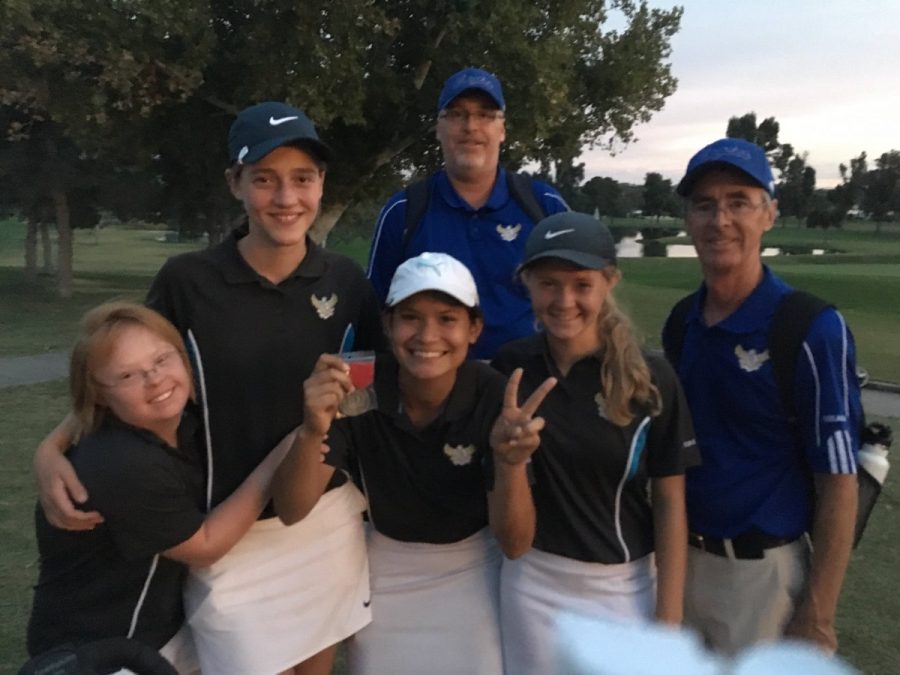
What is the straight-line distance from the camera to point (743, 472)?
2660 millimetres

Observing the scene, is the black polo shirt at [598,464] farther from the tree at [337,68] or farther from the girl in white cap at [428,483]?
the tree at [337,68]

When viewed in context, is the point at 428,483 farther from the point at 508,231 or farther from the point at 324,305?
Result: the point at 508,231

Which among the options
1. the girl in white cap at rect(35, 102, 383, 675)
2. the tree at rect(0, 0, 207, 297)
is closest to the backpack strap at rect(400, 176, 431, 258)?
the girl in white cap at rect(35, 102, 383, 675)

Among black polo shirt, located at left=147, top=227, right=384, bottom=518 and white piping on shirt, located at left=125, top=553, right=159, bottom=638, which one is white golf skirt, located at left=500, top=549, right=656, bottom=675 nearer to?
black polo shirt, located at left=147, top=227, right=384, bottom=518

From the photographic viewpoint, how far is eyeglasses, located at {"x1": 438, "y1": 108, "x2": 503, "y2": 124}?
3586 mm

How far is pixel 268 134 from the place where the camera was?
2746mm

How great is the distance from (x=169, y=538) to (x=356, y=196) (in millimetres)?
16444

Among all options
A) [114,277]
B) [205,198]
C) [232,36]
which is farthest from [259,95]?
[114,277]

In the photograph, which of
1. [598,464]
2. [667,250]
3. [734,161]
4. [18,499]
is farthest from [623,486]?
[667,250]

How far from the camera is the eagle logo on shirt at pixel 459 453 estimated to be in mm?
2791

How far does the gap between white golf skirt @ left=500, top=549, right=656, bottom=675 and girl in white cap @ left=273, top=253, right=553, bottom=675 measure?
0.14 metres

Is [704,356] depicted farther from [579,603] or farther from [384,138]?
[384,138]

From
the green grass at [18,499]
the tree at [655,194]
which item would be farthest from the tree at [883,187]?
the green grass at [18,499]

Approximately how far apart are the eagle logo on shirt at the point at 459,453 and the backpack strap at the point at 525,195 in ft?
4.10
